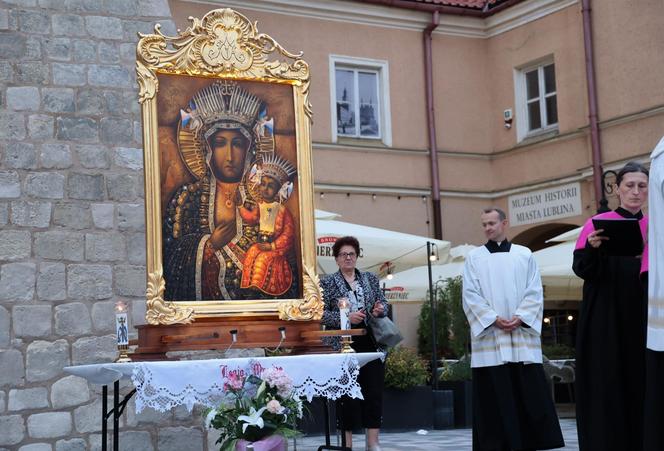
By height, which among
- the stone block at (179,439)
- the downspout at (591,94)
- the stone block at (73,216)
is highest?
the downspout at (591,94)

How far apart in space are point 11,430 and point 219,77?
3.37 m

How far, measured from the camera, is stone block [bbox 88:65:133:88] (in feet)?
33.7

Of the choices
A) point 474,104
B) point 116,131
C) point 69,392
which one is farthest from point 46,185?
point 474,104

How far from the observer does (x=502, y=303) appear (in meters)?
9.55

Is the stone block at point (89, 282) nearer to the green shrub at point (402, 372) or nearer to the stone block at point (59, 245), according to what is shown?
the stone block at point (59, 245)

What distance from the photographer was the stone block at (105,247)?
10.1 m

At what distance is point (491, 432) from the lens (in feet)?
30.7

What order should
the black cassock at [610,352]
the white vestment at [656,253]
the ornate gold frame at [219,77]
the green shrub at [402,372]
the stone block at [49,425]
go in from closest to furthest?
the white vestment at [656,253] → the black cassock at [610,352] → the ornate gold frame at [219,77] → the stone block at [49,425] → the green shrub at [402,372]

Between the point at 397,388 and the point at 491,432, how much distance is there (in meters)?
3.90

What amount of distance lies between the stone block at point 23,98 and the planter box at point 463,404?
20.8 feet

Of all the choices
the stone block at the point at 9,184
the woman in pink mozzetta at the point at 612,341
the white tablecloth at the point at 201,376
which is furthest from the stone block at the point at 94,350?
the woman in pink mozzetta at the point at 612,341

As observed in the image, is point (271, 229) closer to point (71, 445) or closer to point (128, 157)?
point (128, 157)

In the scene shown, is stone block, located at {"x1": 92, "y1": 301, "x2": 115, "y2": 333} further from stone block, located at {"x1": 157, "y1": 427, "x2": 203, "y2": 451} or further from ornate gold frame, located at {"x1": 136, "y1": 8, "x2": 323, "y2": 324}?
ornate gold frame, located at {"x1": 136, "y1": 8, "x2": 323, "y2": 324}

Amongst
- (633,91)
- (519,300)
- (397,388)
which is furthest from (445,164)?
(519,300)
